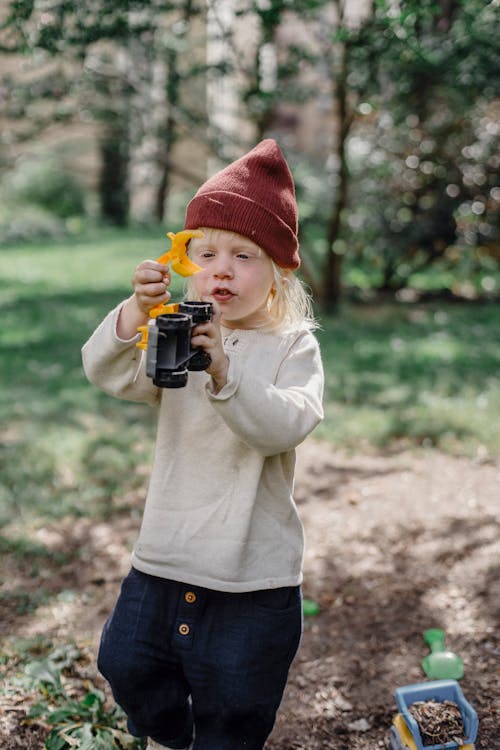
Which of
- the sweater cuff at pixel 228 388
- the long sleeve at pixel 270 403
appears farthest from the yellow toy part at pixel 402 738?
the sweater cuff at pixel 228 388

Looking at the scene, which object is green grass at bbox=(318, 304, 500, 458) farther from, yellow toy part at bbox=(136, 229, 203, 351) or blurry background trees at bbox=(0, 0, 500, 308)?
yellow toy part at bbox=(136, 229, 203, 351)

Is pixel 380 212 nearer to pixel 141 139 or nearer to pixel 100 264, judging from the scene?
pixel 141 139

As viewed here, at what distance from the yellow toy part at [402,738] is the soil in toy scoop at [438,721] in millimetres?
30

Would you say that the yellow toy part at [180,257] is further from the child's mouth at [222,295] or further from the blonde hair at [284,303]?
the blonde hair at [284,303]

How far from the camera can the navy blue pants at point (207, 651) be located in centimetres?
189

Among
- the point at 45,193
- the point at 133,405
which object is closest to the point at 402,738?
the point at 133,405

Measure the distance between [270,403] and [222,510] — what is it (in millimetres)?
307

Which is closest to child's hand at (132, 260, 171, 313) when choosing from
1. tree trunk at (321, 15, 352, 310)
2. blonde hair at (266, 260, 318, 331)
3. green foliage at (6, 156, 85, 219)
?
blonde hair at (266, 260, 318, 331)

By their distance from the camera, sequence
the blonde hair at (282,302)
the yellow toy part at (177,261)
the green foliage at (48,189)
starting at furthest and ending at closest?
the green foliage at (48,189) < the blonde hair at (282,302) < the yellow toy part at (177,261)

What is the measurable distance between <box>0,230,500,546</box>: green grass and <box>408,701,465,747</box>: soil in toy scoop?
1915 mm

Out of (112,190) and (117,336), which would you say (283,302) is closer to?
(117,336)

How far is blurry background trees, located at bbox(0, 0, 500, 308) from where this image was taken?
494 centimetres

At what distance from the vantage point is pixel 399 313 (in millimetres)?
8039

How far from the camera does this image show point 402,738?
215cm
